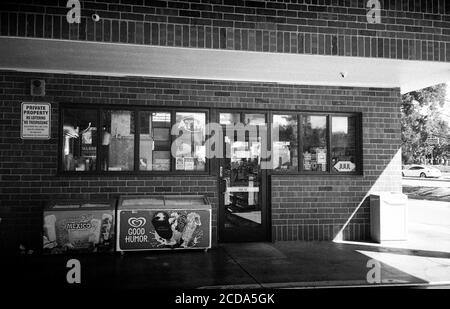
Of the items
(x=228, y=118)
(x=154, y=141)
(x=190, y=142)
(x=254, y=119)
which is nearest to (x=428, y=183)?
(x=254, y=119)

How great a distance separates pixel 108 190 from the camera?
779 centimetres

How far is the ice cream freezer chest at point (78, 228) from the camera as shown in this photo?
698 centimetres

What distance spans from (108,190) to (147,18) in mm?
3497

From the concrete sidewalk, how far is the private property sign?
210 centimetres

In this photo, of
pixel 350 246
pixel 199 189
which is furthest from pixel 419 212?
pixel 199 189

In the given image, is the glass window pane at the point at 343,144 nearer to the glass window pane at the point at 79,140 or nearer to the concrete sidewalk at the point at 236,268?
the concrete sidewalk at the point at 236,268

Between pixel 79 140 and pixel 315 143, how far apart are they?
461cm

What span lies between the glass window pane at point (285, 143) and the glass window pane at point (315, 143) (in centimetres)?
21

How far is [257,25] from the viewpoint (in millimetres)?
5762

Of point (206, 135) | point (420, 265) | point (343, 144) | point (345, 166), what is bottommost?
point (420, 265)

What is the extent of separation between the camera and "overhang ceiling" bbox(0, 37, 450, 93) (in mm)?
5898

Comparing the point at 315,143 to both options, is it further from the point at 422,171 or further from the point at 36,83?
the point at 422,171

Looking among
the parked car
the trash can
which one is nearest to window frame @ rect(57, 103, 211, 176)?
the trash can

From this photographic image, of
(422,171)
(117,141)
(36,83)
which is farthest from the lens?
(422,171)
